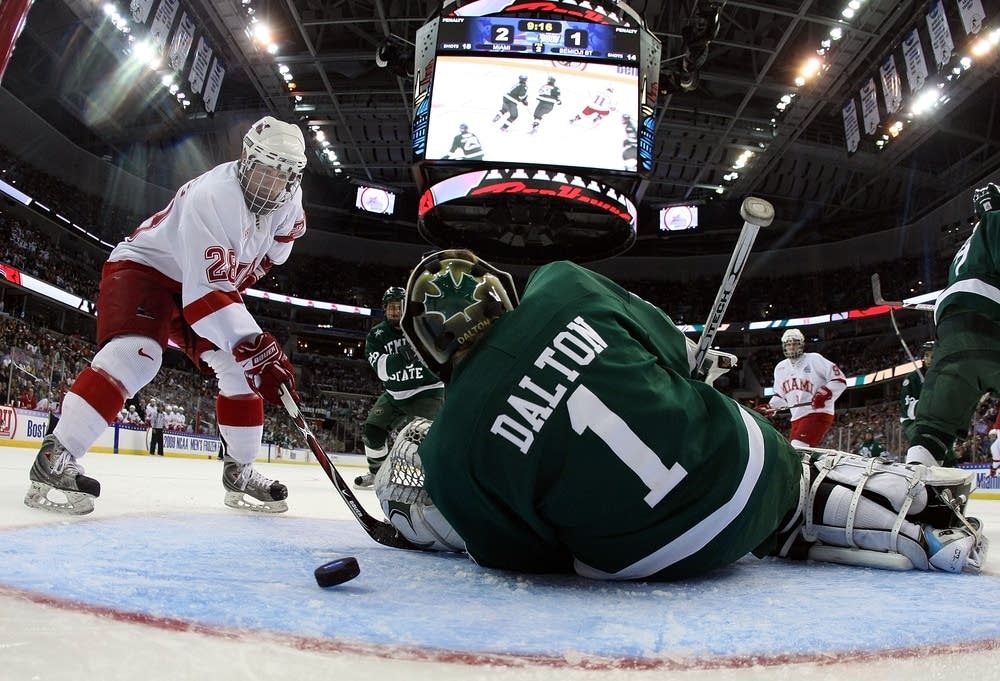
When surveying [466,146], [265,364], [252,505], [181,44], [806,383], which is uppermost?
[181,44]

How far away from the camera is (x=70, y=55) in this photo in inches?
619

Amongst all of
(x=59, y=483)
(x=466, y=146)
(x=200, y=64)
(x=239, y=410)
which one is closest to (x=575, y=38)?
(x=466, y=146)

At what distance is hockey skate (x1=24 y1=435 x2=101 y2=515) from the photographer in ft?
7.32

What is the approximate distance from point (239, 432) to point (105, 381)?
608 millimetres

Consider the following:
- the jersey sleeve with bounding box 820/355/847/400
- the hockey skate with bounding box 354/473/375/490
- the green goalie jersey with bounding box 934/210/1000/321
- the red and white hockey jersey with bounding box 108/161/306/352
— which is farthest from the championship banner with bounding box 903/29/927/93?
the red and white hockey jersey with bounding box 108/161/306/352

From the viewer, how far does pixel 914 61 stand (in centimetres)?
1218

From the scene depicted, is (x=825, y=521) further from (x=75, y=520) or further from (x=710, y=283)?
(x=710, y=283)

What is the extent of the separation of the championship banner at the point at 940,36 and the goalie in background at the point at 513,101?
6609 mm

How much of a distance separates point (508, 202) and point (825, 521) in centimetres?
1040

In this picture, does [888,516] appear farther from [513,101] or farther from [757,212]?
[513,101]

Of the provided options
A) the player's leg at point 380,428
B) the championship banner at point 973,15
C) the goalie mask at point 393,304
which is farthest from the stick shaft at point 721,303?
the championship banner at point 973,15

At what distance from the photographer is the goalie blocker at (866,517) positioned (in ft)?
→ 5.34

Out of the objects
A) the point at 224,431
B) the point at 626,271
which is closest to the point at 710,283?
the point at 626,271

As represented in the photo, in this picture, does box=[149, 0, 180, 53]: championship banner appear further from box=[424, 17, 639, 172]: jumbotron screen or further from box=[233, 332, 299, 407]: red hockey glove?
box=[233, 332, 299, 407]: red hockey glove
